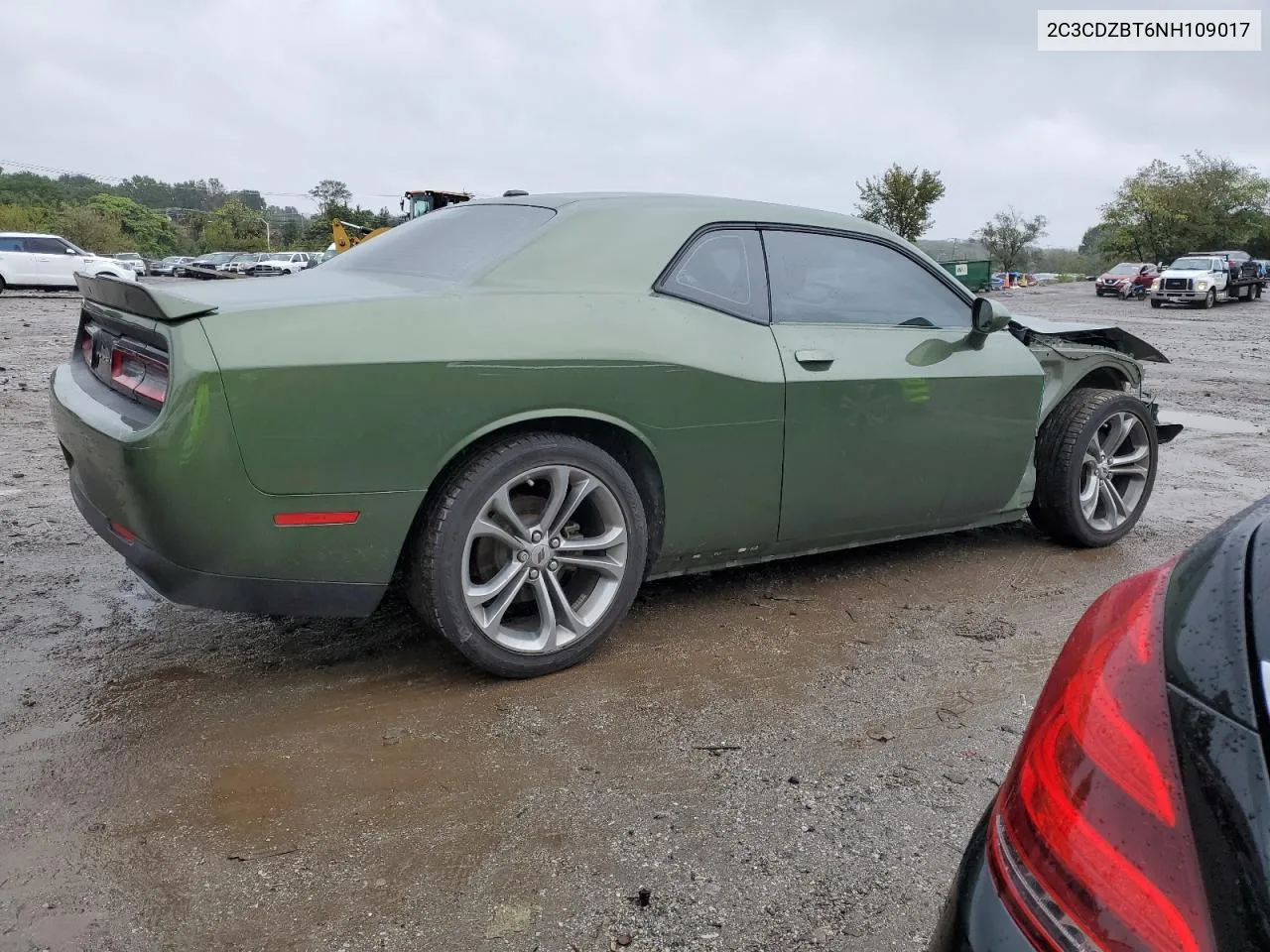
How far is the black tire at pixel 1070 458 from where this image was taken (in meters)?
4.43

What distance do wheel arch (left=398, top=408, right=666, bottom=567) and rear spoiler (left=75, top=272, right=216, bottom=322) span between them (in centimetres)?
77

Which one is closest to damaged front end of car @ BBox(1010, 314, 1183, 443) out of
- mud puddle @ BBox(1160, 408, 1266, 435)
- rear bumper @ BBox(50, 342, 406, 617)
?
rear bumper @ BBox(50, 342, 406, 617)

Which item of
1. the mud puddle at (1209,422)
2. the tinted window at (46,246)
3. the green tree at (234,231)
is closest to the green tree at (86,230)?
the green tree at (234,231)

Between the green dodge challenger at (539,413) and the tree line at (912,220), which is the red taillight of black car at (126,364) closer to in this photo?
the green dodge challenger at (539,413)

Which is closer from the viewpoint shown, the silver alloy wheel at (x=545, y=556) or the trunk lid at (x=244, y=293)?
the trunk lid at (x=244, y=293)

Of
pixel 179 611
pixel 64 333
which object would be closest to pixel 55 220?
pixel 64 333

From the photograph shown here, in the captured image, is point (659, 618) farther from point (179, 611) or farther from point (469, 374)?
point (179, 611)

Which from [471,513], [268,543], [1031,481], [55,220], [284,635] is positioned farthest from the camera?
[55,220]

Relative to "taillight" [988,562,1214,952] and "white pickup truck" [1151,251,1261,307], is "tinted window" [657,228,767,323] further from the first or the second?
"white pickup truck" [1151,251,1261,307]

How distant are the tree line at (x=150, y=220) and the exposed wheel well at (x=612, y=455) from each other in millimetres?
56386

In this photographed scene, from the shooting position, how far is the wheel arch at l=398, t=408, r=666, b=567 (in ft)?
9.45

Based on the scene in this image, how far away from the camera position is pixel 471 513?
287 cm

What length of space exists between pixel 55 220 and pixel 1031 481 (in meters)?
69.3

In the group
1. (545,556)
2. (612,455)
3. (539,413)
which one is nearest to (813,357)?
(612,455)
